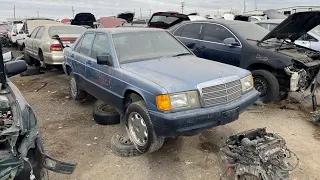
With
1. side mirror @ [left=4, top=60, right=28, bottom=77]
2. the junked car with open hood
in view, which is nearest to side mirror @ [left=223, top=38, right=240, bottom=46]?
the junked car with open hood

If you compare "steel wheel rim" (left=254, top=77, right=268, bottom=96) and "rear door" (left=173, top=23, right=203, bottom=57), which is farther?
"rear door" (left=173, top=23, right=203, bottom=57)

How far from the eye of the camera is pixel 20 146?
2.16 metres

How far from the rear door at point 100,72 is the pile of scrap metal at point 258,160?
2039 millimetres

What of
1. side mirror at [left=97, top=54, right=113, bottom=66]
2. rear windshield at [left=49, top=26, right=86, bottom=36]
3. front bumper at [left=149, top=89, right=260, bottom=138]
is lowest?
front bumper at [left=149, top=89, right=260, bottom=138]

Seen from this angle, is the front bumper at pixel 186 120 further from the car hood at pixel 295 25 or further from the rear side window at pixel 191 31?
the rear side window at pixel 191 31

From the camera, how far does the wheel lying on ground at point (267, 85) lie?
5.50 metres

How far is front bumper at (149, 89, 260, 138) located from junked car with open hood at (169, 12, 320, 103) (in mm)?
2463

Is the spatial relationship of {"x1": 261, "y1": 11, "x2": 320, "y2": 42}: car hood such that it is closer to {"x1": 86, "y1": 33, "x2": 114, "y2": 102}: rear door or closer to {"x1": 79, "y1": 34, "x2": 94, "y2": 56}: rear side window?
{"x1": 86, "y1": 33, "x2": 114, "y2": 102}: rear door

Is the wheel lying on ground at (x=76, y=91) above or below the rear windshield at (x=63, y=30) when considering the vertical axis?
below

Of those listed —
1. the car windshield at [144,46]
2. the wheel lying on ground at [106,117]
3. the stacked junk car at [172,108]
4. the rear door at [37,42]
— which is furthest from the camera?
the rear door at [37,42]

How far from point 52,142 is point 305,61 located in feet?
15.4

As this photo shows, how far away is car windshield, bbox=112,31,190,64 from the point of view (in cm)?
439

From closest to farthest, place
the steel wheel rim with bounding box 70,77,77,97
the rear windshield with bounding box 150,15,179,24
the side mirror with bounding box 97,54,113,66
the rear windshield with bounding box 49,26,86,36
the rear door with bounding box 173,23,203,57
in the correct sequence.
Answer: the side mirror with bounding box 97,54,113,66 < the steel wheel rim with bounding box 70,77,77,97 < the rear door with bounding box 173,23,203,57 < the rear windshield with bounding box 49,26,86,36 < the rear windshield with bounding box 150,15,179,24

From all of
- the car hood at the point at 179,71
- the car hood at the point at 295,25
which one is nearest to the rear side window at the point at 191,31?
the car hood at the point at 295,25
